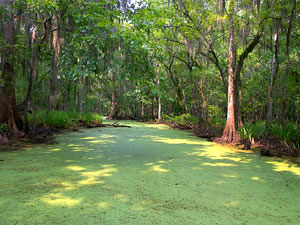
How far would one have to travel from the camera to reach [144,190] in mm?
2301

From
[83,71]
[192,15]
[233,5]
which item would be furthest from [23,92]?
[233,5]

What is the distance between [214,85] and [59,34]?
9539 millimetres

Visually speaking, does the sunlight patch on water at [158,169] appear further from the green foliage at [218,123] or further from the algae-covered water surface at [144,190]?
the green foliage at [218,123]

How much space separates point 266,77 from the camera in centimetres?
987

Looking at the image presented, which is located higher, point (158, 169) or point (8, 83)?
point (8, 83)

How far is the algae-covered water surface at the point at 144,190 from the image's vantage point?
173cm

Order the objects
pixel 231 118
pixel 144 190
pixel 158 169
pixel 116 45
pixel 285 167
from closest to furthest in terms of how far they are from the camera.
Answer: pixel 144 190 → pixel 158 169 → pixel 285 167 → pixel 116 45 → pixel 231 118

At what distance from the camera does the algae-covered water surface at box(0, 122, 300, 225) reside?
173 cm

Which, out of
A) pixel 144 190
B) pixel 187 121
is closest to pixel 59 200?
pixel 144 190

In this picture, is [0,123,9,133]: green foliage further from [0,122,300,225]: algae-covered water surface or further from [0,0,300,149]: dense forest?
[0,122,300,225]: algae-covered water surface

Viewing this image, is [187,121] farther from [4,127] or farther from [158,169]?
[158,169]

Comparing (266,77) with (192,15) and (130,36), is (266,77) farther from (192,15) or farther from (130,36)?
(130,36)

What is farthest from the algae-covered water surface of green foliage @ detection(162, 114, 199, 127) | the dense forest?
green foliage @ detection(162, 114, 199, 127)

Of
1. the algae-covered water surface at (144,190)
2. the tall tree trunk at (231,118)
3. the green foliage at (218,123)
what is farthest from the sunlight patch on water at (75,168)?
the green foliage at (218,123)
